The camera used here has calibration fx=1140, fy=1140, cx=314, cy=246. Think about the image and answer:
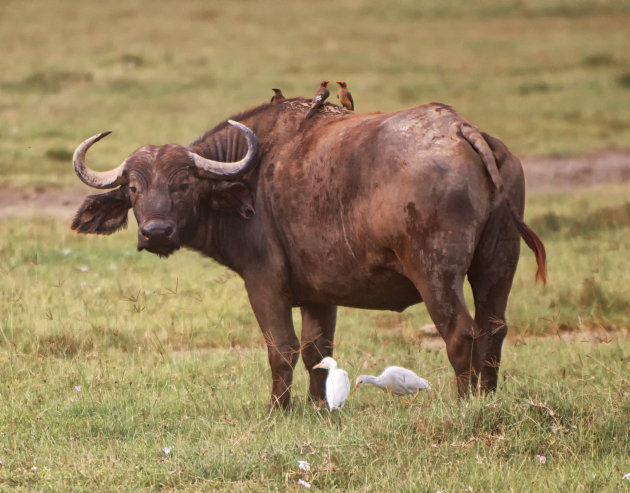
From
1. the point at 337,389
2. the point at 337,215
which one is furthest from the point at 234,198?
the point at 337,389

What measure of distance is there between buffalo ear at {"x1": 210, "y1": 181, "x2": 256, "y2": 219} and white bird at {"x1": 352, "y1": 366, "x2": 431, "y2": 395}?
50.0 inches

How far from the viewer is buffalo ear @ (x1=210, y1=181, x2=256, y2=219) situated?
6.93 meters

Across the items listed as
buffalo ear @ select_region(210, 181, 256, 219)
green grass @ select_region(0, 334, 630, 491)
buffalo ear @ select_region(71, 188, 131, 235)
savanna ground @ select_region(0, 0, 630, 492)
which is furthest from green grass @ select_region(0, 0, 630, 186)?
green grass @ select_region(0, 334, 630, 491)

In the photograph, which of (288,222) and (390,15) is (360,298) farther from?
(390,15)

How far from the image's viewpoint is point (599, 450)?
18.8 feet

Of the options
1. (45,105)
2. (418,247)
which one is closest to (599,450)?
(418,247)

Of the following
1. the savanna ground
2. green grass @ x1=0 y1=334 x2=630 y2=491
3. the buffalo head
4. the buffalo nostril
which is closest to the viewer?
green grass @ x1=0 y1=334 x2=630 y2=491

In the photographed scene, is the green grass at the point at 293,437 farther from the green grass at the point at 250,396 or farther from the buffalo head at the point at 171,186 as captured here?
the buffalo head at the point at 171,186

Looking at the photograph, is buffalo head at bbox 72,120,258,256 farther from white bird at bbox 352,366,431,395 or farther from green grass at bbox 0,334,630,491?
white bird at bbox 352,366,431,395

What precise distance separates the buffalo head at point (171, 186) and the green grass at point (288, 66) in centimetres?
933

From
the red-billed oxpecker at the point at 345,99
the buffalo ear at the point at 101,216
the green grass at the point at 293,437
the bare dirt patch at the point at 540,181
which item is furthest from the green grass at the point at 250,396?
the bare dirt patch at the point at 540,181

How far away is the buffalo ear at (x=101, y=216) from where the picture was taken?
7249 mm

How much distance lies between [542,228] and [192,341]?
570 centimetres

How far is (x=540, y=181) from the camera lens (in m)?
17.3
